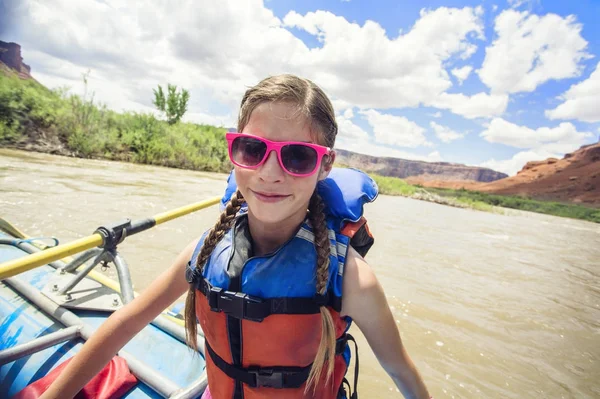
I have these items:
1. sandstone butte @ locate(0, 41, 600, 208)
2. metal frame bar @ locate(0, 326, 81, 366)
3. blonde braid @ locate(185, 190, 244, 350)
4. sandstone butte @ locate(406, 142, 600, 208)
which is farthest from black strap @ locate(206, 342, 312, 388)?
sandstone butte @ locate(406, 142, 600, 208)

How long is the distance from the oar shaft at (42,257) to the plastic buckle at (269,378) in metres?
1.06

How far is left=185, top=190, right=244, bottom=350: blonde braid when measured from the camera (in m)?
1.03

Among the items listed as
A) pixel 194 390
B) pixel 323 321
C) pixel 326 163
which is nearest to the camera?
pixel 323 321

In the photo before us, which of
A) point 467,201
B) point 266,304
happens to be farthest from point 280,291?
point 467,201

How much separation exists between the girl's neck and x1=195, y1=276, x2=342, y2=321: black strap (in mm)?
194

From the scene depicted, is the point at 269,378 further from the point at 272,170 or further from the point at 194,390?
the point at 272,170

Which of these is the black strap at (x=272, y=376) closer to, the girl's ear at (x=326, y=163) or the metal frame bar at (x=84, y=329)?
the metal frame bar at (x=84, y=329)

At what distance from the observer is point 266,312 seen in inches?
34.9

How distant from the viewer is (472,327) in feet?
9.67

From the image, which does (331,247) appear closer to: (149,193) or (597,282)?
(597,282)

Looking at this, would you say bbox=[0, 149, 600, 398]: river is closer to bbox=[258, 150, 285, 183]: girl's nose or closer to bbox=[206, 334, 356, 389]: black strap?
bbox=[206, 334, 356, 389]: black strap

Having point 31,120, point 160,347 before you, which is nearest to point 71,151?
point 31,120

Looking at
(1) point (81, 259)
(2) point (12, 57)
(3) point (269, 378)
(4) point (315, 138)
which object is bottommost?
(1) point (81, 259)

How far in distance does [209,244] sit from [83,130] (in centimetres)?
1514
